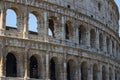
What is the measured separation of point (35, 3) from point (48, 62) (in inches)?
179

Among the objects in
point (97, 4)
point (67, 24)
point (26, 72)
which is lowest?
point (26, 72)

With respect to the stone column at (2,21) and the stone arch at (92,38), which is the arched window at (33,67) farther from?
the stone arch at (92,38)

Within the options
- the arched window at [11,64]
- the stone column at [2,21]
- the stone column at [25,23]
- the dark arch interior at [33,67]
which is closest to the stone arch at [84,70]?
the dark arch interior at [33,67]

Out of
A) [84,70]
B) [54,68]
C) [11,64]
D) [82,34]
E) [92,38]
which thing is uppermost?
[82,34]

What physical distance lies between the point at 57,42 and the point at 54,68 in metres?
2.72

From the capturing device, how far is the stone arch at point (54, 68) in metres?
30.4

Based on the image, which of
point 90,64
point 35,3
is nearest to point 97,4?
point 90,64

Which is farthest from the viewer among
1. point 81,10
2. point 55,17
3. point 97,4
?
point 97,4

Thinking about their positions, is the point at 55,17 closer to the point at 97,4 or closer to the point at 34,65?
the point at 34,65

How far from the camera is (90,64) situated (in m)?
33.2

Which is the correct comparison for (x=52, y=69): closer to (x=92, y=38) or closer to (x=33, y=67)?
(x=33, y=67)

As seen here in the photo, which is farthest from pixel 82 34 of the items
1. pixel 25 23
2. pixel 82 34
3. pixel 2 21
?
pixel 2 21

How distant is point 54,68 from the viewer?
31.9 metres

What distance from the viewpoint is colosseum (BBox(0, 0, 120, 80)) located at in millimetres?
28141
